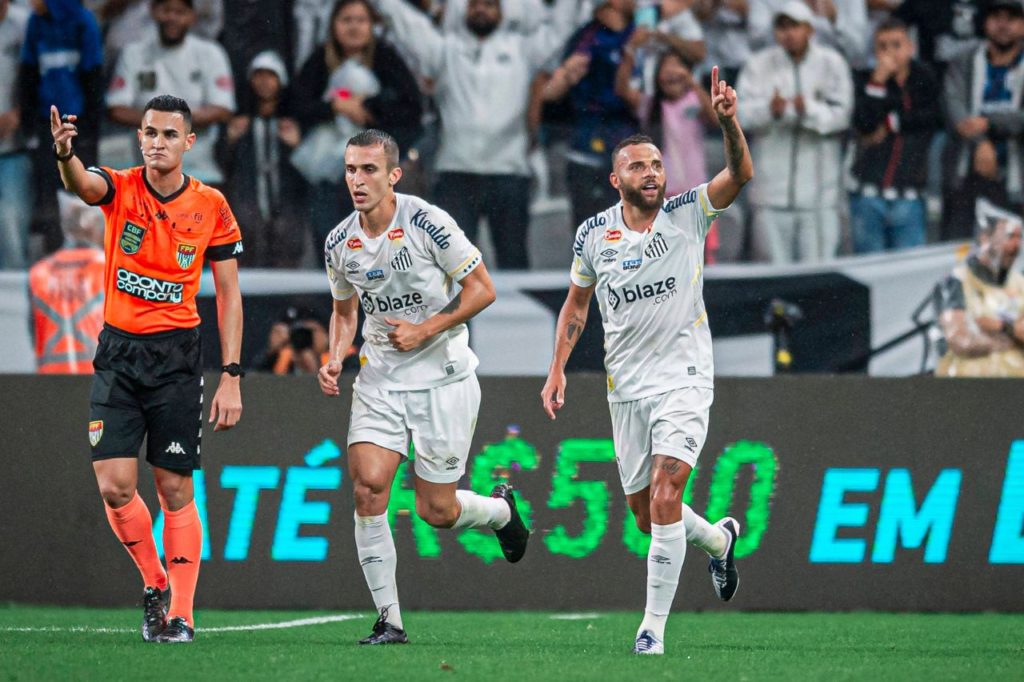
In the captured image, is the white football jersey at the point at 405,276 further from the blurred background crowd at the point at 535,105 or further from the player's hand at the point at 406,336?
the blurred background crowd at the point at 535,105

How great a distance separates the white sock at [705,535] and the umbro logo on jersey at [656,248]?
4.03 ft

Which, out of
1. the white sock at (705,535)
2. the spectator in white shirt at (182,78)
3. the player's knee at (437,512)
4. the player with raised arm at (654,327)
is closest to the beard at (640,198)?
the player with raised arm at (654,327)

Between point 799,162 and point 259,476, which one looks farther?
point 799,162

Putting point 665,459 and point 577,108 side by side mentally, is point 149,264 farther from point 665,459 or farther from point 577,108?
point 577,108

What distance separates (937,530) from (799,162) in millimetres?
3048

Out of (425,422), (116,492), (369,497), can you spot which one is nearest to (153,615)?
(116,492)

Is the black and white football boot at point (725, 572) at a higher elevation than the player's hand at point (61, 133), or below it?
below

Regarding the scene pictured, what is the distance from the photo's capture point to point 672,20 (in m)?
10.9

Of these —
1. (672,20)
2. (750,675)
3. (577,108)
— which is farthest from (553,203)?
(750,675)

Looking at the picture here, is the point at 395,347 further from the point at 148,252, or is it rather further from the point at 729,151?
the point at 729,151

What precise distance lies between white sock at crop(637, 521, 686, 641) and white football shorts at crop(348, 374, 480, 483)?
1024 millimetres

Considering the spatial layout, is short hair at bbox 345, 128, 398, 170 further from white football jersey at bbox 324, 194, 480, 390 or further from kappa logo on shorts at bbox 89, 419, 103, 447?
kappa logo on shorts at bbox 89, 419, 103, 447

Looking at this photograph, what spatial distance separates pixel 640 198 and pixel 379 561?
6.72ft

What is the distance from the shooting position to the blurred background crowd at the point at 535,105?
10547 millimetres
